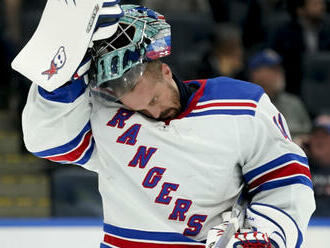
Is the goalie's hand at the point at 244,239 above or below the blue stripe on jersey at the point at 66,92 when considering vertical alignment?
below

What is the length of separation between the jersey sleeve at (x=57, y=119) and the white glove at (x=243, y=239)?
0.38 meters

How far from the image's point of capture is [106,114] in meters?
1.68

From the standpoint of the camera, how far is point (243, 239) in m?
1.56

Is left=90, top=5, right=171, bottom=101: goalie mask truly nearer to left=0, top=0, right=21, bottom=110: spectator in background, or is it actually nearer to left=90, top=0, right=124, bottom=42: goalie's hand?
left=90, top=0, right=124, bottom=42: goalie's hand

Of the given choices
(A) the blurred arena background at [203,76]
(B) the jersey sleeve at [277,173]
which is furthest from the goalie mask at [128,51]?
(A) the blurred arena background at [203,76]

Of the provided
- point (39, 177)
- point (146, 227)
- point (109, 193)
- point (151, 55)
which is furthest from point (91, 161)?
point (39, 177)

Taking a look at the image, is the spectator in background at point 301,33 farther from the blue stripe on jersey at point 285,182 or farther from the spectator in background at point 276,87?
the blue stripe on jersey at point 285,182

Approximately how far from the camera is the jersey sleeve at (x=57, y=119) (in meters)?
1.58

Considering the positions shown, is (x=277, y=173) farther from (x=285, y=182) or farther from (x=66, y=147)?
(x=66, y=147)

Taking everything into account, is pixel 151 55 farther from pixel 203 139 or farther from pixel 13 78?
pixel 13 78

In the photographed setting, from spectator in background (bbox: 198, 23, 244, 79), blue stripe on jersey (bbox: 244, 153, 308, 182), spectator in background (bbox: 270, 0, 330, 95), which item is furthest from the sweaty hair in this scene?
spectator in background (bbox: 270, 0, 330, 95)

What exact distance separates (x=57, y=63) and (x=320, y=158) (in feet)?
6.14

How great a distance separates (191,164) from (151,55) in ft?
0.87

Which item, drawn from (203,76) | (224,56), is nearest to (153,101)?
(203,76)
